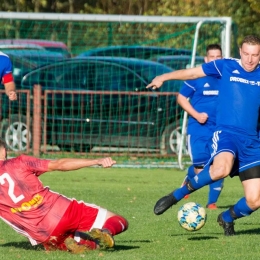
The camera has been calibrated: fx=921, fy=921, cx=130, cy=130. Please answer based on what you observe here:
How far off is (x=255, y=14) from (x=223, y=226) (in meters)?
14.9

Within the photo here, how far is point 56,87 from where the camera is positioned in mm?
17984

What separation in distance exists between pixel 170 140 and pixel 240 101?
28.9ft

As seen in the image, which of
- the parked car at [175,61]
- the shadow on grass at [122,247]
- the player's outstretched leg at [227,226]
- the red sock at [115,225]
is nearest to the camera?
the red sock at [115,225]

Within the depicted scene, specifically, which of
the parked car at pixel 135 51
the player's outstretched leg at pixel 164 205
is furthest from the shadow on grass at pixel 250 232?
the parked car at pixel 135 51

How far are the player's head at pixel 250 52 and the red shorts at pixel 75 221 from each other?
80.6 inches

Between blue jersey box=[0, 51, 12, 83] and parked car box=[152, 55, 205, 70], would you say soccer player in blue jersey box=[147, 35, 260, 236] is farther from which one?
parked car box=[152, 55, 205, 70]

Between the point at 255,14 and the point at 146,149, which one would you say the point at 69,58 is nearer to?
the point at 146,149

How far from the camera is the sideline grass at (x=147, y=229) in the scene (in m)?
7.84

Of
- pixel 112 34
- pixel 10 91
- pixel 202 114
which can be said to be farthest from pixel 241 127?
pixel 112 34

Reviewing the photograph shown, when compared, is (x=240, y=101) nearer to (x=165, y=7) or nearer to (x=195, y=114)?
(x=195, y=114)

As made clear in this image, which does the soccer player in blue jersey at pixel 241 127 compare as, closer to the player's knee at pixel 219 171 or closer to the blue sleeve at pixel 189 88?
the player's knee at pixel 219 171

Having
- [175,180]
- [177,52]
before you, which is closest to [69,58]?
[177,52]

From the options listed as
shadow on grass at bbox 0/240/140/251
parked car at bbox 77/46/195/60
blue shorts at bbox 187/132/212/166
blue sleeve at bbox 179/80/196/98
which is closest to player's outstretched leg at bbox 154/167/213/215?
shadow on grass at bbox 0/240/140/251

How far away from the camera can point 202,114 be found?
36.4 ft
